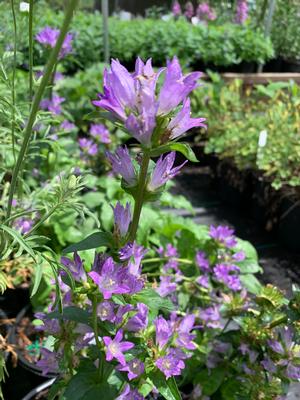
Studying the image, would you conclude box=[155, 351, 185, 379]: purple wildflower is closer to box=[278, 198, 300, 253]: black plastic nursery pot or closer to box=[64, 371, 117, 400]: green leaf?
box=[64, 371, 117, 400]: green leaf

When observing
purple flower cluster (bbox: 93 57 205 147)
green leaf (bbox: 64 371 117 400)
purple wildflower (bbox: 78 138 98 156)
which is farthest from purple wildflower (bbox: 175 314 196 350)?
purple wildflower (bbox: 78 138 98 156)

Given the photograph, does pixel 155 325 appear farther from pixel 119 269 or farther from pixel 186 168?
pixel 186 168

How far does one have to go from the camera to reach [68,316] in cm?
88

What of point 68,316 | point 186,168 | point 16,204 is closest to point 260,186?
point 186,168

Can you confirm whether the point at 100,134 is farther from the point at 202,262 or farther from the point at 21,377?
the point at 21,377

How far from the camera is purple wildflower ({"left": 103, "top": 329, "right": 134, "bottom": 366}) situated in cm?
83

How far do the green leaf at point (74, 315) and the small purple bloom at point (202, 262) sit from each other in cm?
75

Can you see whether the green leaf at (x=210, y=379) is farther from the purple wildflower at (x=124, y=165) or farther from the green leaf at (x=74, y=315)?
the purple wildflower at (x=124, y=165)

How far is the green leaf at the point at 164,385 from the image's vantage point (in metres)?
0.90

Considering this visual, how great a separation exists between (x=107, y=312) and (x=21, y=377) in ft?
2.79

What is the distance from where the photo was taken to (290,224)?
2621 millimetres

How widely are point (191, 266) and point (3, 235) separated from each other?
84cm

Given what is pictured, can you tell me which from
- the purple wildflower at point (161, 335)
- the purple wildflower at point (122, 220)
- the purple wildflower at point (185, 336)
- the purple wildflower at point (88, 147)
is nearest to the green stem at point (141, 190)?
the purple wildflower at point (122, 220)

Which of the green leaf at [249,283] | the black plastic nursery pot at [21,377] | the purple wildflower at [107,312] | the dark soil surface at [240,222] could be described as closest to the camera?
the purple wildflower at [107,312]
